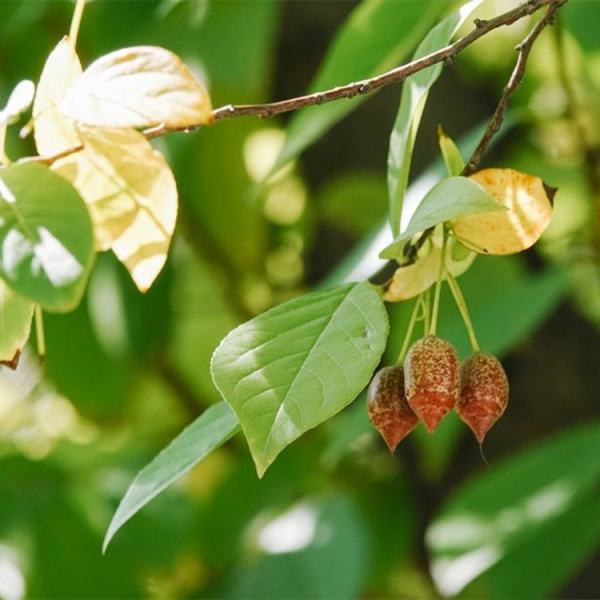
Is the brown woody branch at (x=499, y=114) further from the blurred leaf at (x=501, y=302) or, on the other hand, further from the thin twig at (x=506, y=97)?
the blurred leaf at (x=501, y=302)

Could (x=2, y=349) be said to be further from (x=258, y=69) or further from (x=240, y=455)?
(x=240, y=455)

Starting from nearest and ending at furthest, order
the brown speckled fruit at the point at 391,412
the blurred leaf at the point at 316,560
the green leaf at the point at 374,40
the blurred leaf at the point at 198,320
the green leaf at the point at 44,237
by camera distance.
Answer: the green leaf at the point at 44,237 → the brown speckled fruit at the point at 391,412 → the green leaf at the point at 374,40 → the blurred leaf at the point at 316,560 → the blurred leaf at the point at 198,320

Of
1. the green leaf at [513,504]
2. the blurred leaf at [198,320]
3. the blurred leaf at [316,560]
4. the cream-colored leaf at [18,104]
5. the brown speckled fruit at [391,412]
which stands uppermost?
the cream-colored leaf at [18,104]

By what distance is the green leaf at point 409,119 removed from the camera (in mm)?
627

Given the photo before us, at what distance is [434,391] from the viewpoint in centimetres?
57

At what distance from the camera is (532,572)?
1264mm

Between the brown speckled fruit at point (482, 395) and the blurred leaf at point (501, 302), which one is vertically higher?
the brown speckled fruit at point (482, 395)

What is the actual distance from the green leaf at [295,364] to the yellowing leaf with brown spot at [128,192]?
0.20 feet

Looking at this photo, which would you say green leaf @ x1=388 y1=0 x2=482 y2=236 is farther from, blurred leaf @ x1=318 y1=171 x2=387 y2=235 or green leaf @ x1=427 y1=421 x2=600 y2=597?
blurred leaf @ x1=318 y1=171 x2=387 y2=235

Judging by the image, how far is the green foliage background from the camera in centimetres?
126

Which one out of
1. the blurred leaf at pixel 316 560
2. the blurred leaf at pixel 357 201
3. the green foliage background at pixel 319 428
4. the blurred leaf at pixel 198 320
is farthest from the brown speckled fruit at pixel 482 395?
the blurred leaf at pixel 198 320

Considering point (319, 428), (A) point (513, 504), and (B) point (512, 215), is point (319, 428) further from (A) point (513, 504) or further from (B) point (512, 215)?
(B) point (512, 215)

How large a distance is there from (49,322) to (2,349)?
103cm

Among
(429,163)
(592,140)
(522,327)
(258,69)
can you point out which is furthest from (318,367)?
(592,140)
